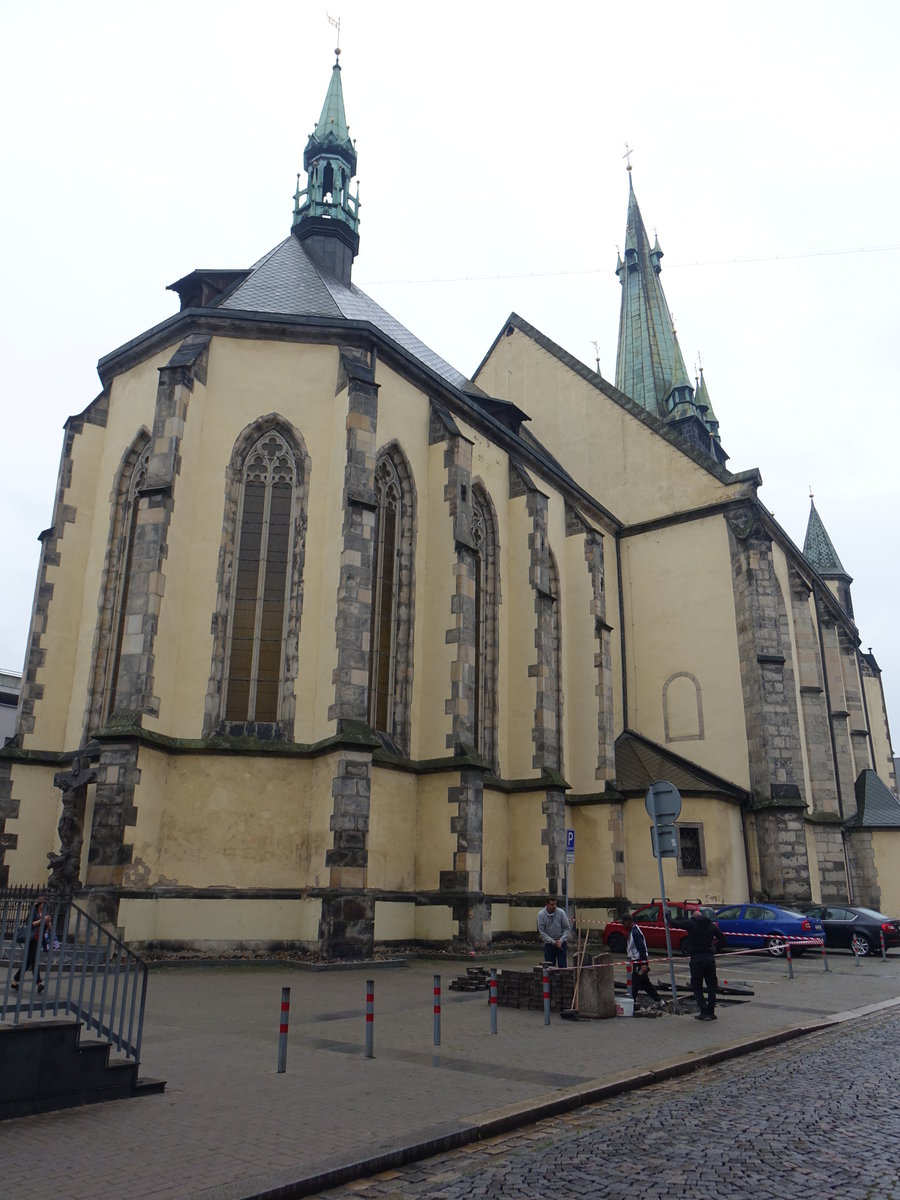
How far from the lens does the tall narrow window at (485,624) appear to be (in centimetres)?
2189

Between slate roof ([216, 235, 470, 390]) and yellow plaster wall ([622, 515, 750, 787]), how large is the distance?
31.9 ft

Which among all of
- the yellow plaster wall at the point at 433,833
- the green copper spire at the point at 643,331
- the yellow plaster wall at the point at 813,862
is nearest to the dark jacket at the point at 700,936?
the yellow plaster wall at the point at 433,833

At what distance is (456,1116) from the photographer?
6055 mm

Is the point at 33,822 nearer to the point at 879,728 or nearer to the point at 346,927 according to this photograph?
the point at 346,927

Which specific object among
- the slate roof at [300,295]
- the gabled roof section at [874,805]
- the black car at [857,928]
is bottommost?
the black car at [857,928]

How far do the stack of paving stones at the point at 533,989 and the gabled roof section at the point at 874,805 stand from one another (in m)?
24.9

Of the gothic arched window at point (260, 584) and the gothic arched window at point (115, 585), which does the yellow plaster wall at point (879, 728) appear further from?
the gothic arched window at point (115, 585)

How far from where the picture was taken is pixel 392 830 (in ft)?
58.9

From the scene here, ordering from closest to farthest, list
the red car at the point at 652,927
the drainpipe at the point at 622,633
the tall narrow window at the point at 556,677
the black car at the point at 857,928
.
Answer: the red car at the point at 652,927
the black car at the point at 857,928
the tall narrow window at the point at 556,677
the drainpipe at the point at 622,633

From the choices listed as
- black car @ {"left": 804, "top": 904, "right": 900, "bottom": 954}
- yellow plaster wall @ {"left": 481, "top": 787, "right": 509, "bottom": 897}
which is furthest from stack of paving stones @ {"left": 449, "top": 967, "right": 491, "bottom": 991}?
black car @ {"left": 804, "top": 904, "right": 900, "bottom": 954}

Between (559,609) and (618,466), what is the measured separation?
7563 mm

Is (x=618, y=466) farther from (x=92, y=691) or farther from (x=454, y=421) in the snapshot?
(x=92, y=691)

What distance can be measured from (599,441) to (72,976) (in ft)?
90.5

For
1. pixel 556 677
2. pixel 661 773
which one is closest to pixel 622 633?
pixel 661 773
